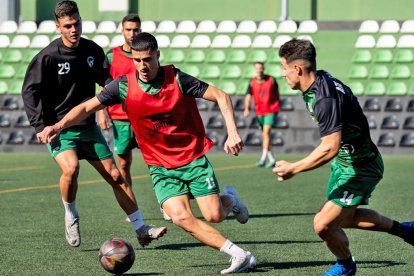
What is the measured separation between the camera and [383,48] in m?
26.3

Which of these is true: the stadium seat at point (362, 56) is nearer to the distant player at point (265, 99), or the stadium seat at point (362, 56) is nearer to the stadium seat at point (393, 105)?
the stadium seat at point (393, 105)

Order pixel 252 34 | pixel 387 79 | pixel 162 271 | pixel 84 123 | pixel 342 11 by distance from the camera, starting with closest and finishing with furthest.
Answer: pixel 162 271, pixel 84 123, pixel 387 79, pixel 252 34, pixel 342 11

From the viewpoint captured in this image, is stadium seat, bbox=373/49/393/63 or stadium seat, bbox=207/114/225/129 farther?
stadium seat, bbox=373/49/393/63

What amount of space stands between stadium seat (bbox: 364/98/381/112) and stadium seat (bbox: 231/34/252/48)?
13.4 ft

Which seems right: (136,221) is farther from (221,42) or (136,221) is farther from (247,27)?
(247,27)

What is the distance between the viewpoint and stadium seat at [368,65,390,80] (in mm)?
25719

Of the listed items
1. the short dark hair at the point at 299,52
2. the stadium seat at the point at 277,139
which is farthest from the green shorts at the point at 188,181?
the stadium seat at the point at 277,139

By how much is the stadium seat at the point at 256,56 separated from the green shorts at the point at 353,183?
19.2 meters

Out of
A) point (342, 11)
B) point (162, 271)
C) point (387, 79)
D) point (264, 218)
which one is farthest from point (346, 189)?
point (342, 11)

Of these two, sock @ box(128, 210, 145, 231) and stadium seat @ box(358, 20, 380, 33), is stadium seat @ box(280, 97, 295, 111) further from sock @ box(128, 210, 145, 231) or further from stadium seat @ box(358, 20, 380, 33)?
sock @ box(128, 210, 145, 231)

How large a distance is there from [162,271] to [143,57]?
1.72 meters

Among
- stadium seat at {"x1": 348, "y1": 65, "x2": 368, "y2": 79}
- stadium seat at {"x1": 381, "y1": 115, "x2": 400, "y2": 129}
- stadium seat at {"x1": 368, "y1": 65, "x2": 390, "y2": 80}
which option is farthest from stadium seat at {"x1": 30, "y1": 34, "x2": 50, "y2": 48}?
stadium seat at {"x1": 381, "y1": 115, "x2": 400, "y2": 129}

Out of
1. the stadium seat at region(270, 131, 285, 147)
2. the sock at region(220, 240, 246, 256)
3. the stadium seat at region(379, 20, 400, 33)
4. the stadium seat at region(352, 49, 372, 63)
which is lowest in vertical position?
the stadium seat at region(270, 131, 285, 147)

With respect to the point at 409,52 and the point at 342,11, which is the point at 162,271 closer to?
the point at 409,52
